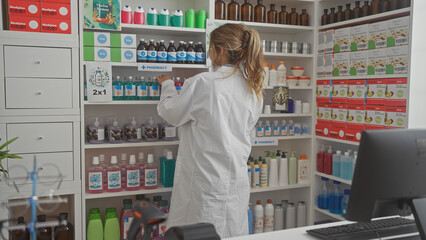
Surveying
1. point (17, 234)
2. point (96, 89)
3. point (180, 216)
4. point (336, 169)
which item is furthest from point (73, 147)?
point (336, 169)

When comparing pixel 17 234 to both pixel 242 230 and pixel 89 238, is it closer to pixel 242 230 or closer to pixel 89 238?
pixel 89 238

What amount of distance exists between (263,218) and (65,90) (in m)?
2.13

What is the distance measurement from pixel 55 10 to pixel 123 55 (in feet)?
1.84

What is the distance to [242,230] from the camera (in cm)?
249

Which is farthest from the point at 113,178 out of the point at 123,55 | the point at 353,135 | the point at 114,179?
the point at 353,135

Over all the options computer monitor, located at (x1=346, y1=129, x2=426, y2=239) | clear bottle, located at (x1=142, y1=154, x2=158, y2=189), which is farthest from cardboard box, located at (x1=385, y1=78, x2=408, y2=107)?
clear bottle, located at (x1=142, y1=154, x2=158, y2=189)

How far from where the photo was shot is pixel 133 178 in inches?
124

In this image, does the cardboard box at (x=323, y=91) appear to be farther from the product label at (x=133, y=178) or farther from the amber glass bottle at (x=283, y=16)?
the product label at (x=133, y=178)

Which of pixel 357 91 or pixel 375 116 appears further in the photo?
pixel 357 91

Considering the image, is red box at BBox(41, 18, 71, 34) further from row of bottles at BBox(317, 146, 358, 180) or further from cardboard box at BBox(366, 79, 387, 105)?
row of bottles at BBox(317, 146, 358, 180)

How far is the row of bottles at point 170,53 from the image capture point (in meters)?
3.08

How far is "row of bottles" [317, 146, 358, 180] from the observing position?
11.2 feet

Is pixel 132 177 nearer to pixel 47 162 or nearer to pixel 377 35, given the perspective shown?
pixel 47 162

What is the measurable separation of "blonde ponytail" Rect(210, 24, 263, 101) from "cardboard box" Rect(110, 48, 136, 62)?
912 millimetres
